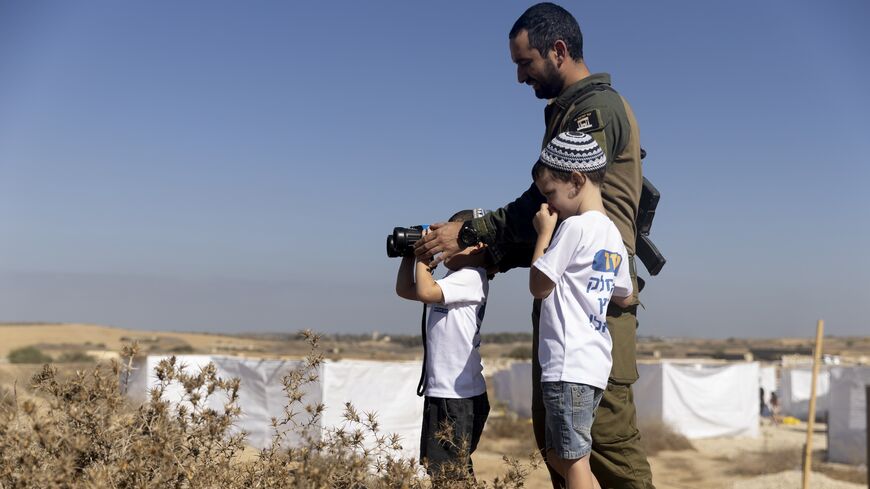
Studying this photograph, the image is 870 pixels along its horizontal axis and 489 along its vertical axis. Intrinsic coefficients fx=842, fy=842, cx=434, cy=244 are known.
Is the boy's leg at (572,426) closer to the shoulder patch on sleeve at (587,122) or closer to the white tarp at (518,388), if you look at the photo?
the shoulder patch on sleeve at (587,122)

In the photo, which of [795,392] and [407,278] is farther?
[795,392]

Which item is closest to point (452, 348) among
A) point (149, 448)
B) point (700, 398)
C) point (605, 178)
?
point (605, 178)

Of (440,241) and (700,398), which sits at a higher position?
(440,241)

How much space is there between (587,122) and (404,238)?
90 centimetres

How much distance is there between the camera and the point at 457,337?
12.0 feet

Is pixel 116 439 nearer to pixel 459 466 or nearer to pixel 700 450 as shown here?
pixel 459 466

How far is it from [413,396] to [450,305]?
10150 mm

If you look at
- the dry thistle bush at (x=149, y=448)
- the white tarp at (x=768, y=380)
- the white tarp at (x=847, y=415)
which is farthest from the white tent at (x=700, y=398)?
the dry thistle bush at (x=149, y=448)

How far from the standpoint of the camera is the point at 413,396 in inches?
536

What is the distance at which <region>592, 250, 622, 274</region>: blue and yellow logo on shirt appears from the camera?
2.79 metres

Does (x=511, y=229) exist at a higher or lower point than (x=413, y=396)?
higher

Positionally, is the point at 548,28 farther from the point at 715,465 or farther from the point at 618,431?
the point at 715,465

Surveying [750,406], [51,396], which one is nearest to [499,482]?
[51,396]

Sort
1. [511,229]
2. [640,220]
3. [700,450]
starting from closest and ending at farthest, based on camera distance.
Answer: [511,229]
[640,220]
[700,450]
